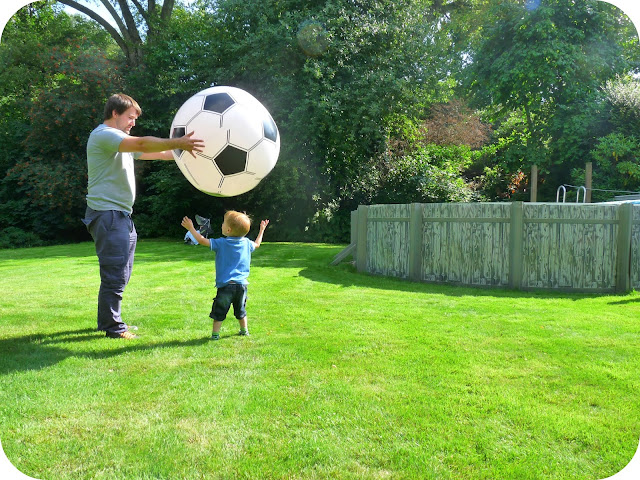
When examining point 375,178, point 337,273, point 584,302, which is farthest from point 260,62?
point 584,302

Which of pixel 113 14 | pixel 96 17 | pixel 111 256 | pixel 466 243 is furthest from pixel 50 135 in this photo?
pixel 111 256

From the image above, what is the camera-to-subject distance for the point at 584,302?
24.6 ft

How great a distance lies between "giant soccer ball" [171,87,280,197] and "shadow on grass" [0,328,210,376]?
1.56 meters

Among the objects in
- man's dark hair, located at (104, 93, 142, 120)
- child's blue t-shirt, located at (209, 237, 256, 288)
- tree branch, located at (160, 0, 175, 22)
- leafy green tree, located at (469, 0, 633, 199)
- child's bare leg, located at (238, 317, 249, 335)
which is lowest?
child's bare leg, located at (238, 317, 249, 335)

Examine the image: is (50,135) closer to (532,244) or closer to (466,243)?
(466,243)

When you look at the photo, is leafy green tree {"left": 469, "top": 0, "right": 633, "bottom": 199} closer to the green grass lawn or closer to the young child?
the green grass lawn

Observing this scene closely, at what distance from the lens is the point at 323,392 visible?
347cm

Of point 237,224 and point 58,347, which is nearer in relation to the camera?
point 58,347

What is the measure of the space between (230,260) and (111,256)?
3.63 feet

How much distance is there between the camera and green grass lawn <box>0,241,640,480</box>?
2.57 metres

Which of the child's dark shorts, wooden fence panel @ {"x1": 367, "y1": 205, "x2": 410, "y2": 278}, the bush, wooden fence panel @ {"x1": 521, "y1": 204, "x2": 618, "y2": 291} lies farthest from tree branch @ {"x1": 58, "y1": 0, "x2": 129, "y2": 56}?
the child's dark shorts

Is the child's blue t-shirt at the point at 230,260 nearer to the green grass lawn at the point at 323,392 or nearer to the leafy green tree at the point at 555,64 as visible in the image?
the green grass lawn at the point at 323,392

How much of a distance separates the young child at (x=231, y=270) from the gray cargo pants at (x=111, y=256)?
1.96 ft

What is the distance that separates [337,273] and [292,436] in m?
7.37
